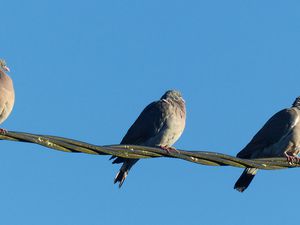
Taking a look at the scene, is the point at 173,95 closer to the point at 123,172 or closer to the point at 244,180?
the point at 123,172

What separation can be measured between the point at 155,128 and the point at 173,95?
86 cm

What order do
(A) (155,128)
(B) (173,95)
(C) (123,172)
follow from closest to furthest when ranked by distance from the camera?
(C) (123,172)
(A) (155,128)
(B) (173,95)

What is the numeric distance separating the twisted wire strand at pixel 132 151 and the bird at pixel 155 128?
3551mm

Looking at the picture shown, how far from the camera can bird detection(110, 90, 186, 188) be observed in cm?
1048

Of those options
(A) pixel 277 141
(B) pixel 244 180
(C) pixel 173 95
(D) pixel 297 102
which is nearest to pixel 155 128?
(C) pixel 173 95

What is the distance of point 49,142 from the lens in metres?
5.87

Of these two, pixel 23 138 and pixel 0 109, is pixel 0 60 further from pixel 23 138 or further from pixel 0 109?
pixel 23 138

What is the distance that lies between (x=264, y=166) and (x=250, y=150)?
3.23 m

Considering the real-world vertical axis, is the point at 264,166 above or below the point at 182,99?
below

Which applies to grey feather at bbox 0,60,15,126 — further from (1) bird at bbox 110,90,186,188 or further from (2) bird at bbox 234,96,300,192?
(2) bird at bbox 234,96,300,192

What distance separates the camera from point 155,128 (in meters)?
10.5

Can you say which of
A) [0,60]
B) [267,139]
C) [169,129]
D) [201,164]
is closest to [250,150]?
[267,139]

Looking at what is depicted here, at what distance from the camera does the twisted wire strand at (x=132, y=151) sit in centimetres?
585

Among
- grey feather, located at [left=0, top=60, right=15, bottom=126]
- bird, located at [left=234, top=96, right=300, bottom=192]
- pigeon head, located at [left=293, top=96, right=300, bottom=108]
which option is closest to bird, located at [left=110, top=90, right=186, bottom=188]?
bird, located at [left=234, top=96, right=300, bottom=192]
